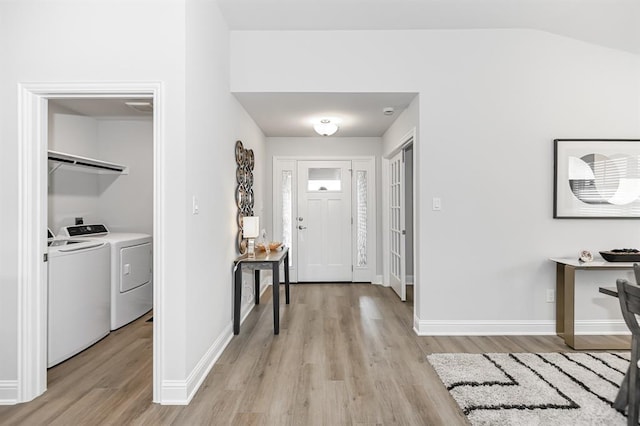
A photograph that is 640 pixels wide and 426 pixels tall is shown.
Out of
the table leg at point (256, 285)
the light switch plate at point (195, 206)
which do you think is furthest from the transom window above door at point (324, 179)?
the light switch plate at point (195, 206)

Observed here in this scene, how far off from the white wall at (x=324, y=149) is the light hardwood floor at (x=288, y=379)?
2063 millimetres

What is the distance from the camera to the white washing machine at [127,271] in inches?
138

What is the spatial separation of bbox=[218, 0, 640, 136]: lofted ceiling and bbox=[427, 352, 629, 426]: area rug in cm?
246

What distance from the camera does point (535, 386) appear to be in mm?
2338

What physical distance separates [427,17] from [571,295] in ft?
8.72

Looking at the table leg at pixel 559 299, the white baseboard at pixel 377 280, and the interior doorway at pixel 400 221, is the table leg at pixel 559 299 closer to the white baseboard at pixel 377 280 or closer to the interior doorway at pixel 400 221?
the interior doorway at pixel 400 221

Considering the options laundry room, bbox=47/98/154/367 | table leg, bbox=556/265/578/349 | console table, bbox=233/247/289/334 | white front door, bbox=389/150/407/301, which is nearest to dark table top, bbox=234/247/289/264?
console table, bbox=233/247/289/334

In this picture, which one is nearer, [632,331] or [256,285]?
[632,331]

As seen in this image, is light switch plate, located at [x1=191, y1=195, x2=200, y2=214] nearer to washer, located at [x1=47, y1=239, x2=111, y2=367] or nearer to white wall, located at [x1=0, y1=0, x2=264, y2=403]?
white wall, located at [x1=0, y1=0, x2=264, y2=403]

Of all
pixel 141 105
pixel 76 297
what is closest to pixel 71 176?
pixel 141 105

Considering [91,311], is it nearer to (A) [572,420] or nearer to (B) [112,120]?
(B) [112,120]

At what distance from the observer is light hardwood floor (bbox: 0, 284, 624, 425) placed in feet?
6.73

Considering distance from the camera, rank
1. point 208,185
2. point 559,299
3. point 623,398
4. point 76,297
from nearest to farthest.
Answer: point 623,398 → point 208,185 → point 76,297 → point 559,299

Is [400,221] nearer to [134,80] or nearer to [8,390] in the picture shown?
[134,80]
